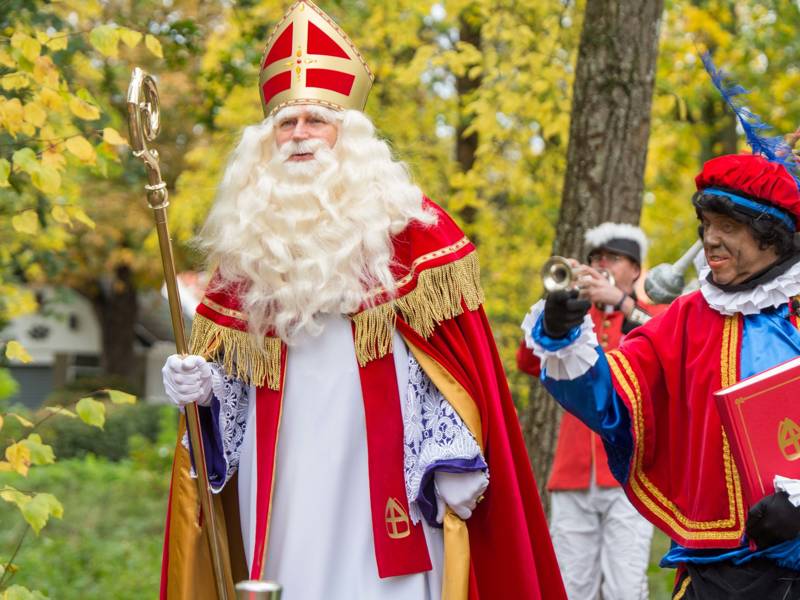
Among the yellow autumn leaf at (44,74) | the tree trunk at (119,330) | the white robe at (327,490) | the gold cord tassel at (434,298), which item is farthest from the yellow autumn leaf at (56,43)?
the tree trunk at (119,330)

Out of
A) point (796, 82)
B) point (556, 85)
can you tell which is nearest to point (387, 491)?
point (556, 85)

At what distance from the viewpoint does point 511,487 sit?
3771mm

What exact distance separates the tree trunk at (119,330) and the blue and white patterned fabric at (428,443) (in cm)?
2231

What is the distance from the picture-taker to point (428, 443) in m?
3.68

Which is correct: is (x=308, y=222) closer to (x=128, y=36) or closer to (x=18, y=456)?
(x=128, y=36)

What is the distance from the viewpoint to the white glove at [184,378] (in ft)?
11.8

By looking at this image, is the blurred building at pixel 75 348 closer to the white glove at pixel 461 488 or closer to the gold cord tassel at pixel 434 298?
the gold cord tassel at pixel 434 298

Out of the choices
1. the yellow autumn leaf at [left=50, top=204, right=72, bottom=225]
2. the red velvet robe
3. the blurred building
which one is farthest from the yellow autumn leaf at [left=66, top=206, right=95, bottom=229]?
the blurred building

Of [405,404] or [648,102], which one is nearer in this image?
[405,404]

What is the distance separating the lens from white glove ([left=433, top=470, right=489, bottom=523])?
364cm

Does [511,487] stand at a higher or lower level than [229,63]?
lower

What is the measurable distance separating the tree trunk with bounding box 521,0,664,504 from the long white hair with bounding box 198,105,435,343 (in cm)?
192

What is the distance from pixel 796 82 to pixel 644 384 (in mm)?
Result: 10180

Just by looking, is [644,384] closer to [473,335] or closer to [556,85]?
[473,335]
